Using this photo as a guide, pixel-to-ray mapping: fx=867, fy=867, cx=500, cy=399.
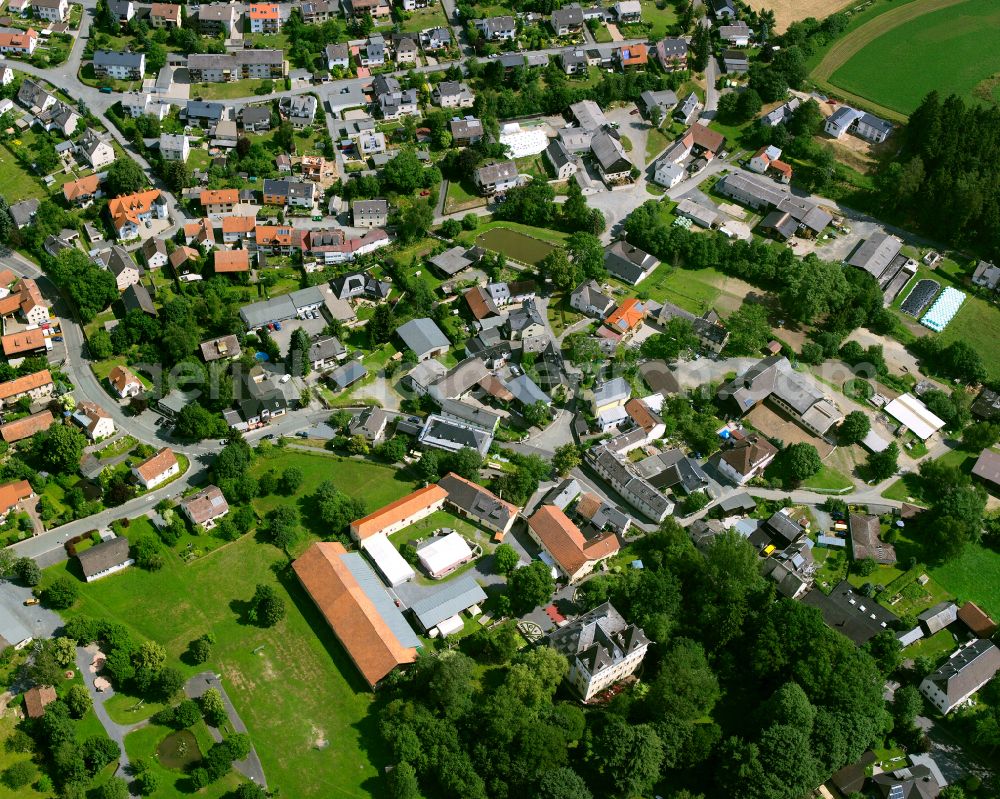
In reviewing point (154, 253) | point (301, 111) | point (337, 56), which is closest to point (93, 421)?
point (154, 253)

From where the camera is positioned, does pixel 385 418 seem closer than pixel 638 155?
Yes

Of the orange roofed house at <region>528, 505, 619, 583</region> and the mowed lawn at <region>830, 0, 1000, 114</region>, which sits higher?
the mowed lawn at <region>830, 0, 1000, 114</region>

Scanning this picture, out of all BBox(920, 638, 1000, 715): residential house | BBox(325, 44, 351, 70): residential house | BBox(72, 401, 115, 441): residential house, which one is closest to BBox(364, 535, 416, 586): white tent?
BBox(72, 401, 115, 441): residential house

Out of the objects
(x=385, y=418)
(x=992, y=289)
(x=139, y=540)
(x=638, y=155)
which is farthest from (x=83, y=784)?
(x=992, y=289)

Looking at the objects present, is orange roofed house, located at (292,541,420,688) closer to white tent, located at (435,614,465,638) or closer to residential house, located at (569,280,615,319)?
white tent, located at (435,614,465,638)

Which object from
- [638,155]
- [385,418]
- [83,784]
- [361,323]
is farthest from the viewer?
[638,155]

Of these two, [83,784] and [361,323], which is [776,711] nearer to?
[83,784]

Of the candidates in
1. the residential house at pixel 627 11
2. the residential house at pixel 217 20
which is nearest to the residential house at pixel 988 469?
the residential house at pixel 627 11

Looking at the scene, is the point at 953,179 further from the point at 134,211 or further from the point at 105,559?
the point at 105,559
